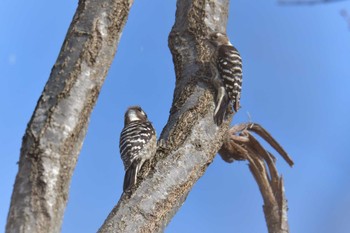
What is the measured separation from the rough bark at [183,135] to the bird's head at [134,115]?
44.3 inches

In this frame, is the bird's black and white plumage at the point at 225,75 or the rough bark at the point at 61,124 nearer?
the rough bark at the point at 61,124

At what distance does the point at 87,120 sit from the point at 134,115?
2633mm

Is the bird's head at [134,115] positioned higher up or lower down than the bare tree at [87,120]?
higher up

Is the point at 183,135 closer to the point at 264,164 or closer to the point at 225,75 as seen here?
the point at 225,75

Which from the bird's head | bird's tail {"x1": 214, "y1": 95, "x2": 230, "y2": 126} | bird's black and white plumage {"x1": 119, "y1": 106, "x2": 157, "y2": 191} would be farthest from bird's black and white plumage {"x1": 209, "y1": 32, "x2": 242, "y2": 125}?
the bird's head

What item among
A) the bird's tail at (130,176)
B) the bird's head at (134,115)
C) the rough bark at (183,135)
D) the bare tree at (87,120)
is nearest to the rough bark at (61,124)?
the bare tree at (87,120)

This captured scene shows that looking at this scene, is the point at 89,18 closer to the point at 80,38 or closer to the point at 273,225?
the point at 80,38

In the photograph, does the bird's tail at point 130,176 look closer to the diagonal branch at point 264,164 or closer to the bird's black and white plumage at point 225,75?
the bird's black and white plumage at point 225,75

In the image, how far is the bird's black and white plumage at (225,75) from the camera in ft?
10.4

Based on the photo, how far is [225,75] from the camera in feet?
11.6

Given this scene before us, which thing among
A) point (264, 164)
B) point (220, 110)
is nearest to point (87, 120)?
point (220, 110)

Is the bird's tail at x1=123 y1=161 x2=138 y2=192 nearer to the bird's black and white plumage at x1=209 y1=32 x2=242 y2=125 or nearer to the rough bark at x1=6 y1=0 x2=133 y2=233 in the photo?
the bird's black and white plumage at x1=209 y1=32 x2=242 y2=125

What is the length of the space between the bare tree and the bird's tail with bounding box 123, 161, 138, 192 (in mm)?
73

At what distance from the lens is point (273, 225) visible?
4.71 metres
